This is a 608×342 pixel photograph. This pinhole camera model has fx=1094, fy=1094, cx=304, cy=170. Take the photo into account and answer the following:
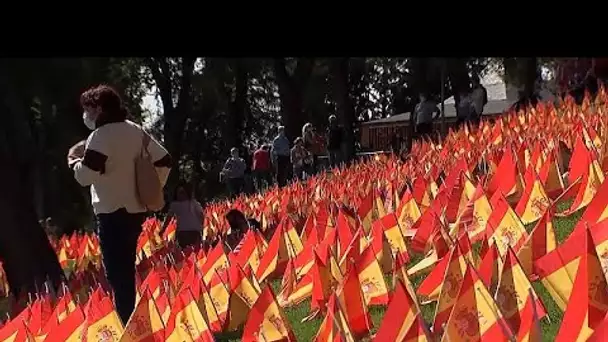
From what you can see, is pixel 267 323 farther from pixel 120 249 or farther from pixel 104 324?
pixel 120 249

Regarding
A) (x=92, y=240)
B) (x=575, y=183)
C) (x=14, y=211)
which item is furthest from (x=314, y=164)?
(x=575, y=183)

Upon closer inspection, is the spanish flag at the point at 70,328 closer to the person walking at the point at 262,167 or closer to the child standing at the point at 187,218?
the child standing at the point at 187,218

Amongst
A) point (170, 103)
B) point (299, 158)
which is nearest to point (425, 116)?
point (299, 158)

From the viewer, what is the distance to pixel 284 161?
23.7 meters

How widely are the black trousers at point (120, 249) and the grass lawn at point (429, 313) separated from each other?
0.77 m

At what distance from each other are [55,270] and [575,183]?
7.87 m

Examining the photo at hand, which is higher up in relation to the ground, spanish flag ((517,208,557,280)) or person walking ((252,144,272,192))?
spanish flag ((517,208,557,280))

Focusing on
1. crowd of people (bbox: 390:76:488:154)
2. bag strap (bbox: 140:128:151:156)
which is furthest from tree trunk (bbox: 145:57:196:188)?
bag strap (bbox: 140:128:151:156)

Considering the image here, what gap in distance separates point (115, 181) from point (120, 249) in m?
0.44

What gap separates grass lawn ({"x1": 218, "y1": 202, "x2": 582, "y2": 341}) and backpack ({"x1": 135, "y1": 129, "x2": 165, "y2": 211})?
40.2 inches

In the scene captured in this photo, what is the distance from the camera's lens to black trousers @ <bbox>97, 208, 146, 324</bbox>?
7.10 m

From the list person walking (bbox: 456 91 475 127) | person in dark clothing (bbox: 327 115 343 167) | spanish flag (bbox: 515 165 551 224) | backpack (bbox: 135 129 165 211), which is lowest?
person in dark clothing (bbox: 327 115 343 167)

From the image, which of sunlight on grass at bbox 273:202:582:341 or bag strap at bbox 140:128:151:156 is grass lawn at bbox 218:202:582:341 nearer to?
sunlight on grass at bbox 273:202:582:341

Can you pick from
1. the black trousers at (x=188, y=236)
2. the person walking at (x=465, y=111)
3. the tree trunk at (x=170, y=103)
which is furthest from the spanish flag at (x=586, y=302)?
the tree trunk at (x=170, y=103)
